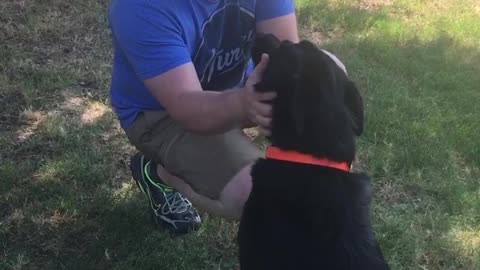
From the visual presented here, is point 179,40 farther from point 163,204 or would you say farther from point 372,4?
point 372,4

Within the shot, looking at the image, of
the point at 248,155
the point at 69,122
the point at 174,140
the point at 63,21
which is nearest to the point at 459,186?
the point at 248,155

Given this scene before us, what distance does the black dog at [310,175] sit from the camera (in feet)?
7.14

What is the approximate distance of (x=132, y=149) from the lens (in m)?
3.73

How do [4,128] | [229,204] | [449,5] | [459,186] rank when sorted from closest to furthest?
[229,204] → [459,186] → [4,128] → [449,5]

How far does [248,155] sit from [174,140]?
0.31 m

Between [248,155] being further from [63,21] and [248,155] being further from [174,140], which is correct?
[63,21]

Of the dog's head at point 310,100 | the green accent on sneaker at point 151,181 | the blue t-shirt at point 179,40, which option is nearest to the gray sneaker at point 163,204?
the green accent on sneaker at point 151,181

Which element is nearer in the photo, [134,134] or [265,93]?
[265,93]

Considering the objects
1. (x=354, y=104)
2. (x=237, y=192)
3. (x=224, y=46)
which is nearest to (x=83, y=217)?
(x=237, y=192)

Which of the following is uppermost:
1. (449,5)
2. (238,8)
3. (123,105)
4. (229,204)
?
(238,8)

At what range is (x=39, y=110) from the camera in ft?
13.0

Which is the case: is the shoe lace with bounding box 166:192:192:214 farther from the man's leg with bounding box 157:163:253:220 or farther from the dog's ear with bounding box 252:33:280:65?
the dog's ear with bounding box 252:33:280:65

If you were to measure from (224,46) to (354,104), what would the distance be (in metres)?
0.75

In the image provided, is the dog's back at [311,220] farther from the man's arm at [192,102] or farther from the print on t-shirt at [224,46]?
the print on t-shirt at [224,46]
